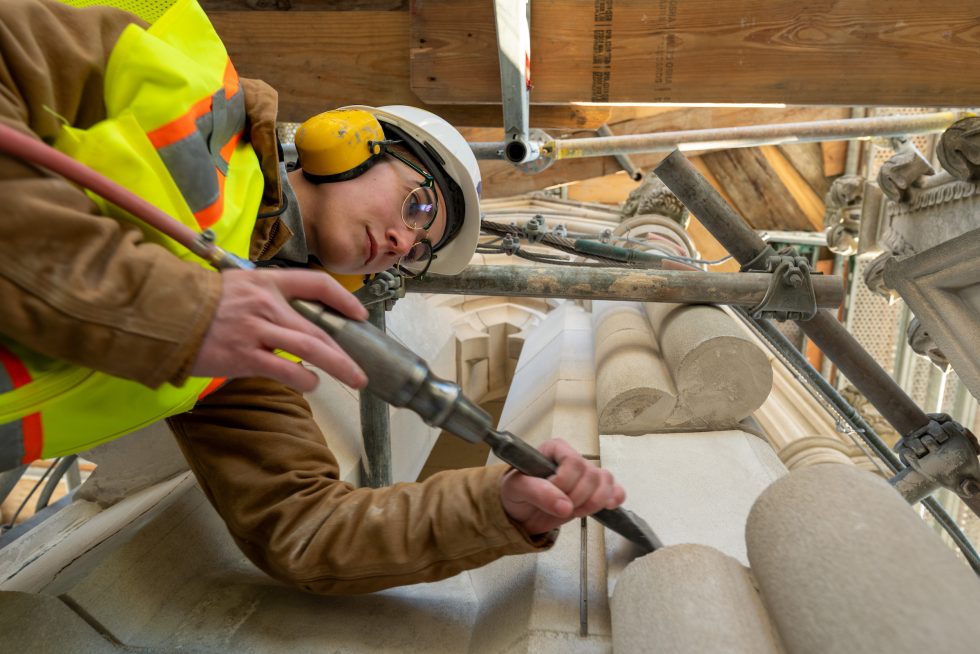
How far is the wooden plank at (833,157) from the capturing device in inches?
273

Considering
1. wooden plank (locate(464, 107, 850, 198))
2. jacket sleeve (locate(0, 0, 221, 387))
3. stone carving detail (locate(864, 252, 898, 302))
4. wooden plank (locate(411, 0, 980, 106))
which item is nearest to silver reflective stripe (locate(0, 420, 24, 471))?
jacket sleeve (locate(0, 0, 221, 387))

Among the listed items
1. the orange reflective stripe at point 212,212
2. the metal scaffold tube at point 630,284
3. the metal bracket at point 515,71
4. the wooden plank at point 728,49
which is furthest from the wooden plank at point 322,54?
the orange reflective stripe at point 212,212

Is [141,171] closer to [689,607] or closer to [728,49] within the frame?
[689,607]

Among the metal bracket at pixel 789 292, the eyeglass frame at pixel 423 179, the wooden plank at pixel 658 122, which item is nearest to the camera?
the eyeglass frame at pixel 423 179

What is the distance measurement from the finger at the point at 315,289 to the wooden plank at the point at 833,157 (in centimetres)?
710

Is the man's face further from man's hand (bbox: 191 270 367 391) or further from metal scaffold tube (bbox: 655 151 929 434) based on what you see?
metal scaffold tube (bbox: 655 151 929 434)

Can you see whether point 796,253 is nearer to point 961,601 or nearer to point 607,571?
point 607,571

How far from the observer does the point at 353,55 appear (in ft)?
8.02

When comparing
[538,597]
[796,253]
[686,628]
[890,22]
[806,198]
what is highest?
[806,198]

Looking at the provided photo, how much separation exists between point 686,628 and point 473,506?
1.62 ft

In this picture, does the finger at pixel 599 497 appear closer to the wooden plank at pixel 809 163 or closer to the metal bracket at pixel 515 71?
the metal bracket at pixel 515 71

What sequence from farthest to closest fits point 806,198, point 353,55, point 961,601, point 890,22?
point 806,198
point 353,55
point 890,22
point 961,601

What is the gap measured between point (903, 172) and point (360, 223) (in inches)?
70.6

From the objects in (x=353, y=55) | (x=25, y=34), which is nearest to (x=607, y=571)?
(x=25, y=34)
